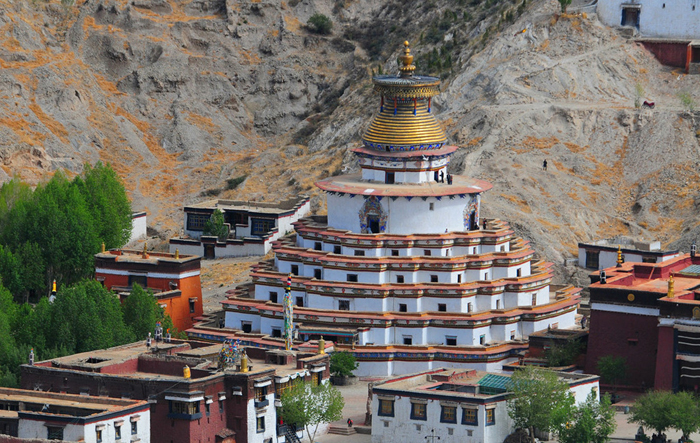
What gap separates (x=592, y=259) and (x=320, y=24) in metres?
62.3

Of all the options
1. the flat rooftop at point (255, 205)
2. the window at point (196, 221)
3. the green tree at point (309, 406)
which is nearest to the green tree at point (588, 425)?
the green tree at point (309, 406)

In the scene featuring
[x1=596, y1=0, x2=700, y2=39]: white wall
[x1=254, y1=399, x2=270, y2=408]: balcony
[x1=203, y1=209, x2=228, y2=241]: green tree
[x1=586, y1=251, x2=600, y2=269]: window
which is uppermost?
[x1=596, y1=0, x2=700, y2=39]: white wall

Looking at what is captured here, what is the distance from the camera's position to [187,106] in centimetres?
17312

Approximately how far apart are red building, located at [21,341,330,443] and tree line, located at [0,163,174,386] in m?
5.11

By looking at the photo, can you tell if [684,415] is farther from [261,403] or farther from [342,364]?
[342,364]

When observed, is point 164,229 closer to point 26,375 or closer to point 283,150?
point 283,150

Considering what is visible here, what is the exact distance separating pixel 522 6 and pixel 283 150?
940 inches

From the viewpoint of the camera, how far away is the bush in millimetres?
181500

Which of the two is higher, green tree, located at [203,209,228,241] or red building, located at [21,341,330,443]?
green tree, located at [203,209,228,241]

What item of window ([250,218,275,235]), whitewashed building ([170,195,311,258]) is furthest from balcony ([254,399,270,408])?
window ([250,218,275,235])

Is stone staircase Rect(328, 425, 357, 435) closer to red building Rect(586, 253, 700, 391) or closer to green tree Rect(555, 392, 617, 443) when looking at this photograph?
green tree Rect(555, 392, 617, 443)

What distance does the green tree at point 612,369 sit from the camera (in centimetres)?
9981

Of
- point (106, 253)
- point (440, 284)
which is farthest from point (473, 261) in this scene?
point (106, 253)

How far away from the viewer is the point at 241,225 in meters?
141
